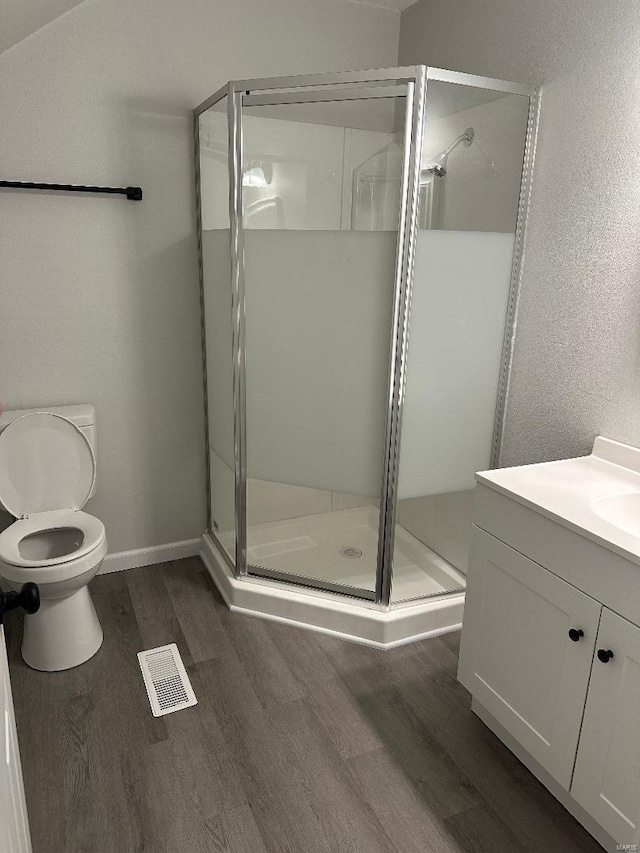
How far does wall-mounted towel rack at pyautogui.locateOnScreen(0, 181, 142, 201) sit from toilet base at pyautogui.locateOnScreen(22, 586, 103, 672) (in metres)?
1.51

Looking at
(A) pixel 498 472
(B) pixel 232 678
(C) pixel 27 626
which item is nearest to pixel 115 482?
(C) pixel 27 626

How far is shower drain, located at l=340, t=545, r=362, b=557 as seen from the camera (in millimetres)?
2521

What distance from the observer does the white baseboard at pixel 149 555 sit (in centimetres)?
276

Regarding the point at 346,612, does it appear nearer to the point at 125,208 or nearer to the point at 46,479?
the point at 46,479

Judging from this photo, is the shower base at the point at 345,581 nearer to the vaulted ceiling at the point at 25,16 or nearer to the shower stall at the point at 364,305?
the shower stall at the point at 364,305

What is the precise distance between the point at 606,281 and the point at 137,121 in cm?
188

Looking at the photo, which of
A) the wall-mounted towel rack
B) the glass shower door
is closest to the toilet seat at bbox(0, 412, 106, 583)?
the glass shower door

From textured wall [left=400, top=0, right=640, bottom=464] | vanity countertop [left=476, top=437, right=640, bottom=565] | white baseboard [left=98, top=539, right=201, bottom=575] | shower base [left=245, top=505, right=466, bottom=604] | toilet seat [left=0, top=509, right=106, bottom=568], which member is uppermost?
textured wall [left=400, top=0, right=640, bottom=464]

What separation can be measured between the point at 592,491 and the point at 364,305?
0.96m

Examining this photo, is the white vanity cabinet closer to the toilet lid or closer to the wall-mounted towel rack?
the toilet lid

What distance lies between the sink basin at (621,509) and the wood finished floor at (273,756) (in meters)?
0.80

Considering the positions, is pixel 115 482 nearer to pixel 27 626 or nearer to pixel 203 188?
pixel 27 626

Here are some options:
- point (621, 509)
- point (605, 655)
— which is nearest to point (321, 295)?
point (621, 509)

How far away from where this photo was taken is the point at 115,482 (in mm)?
2688
